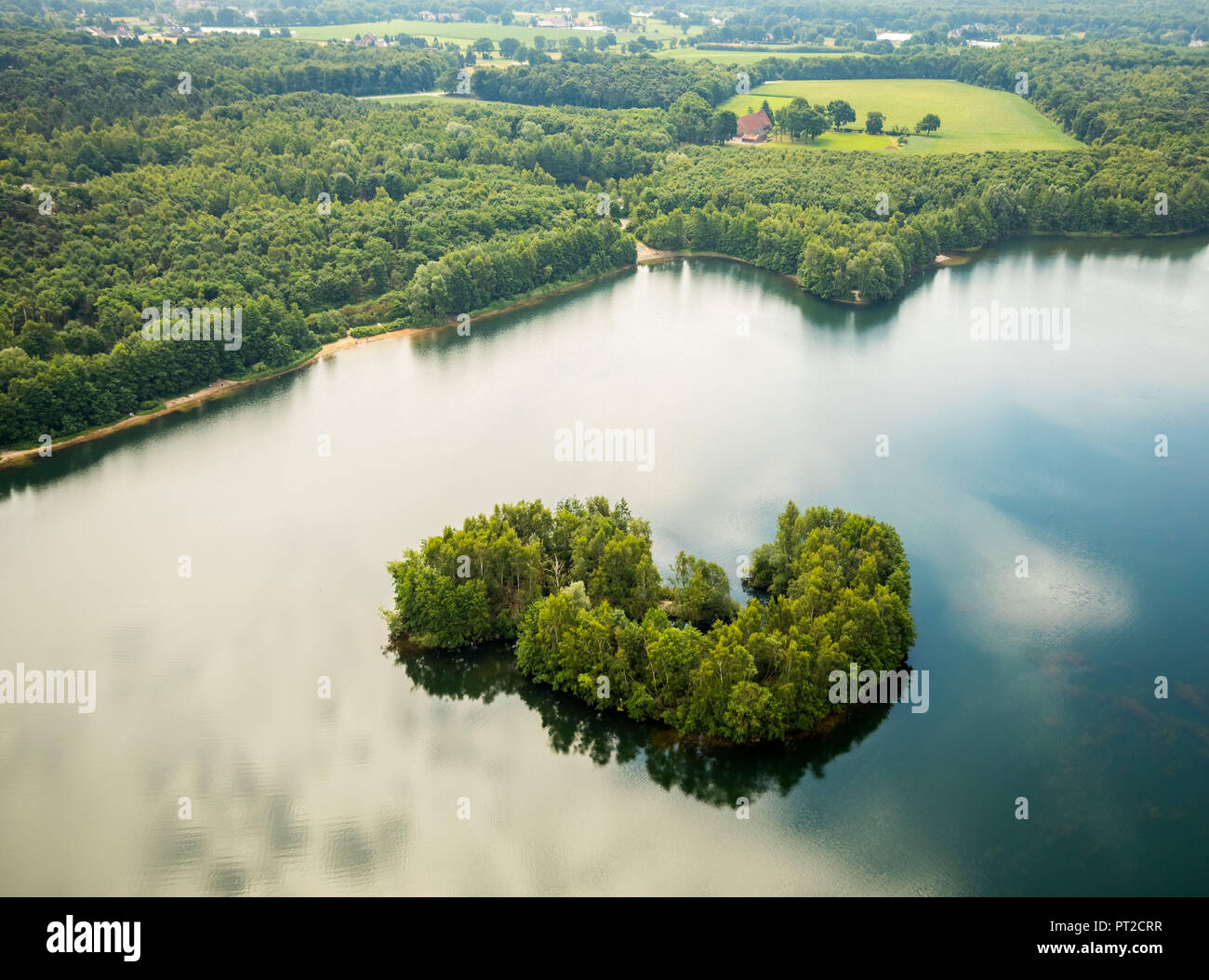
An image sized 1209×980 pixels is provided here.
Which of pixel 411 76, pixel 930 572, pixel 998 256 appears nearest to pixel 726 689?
pixel 930 572

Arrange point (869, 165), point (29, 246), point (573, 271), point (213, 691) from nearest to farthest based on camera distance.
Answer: point (213, 691) < point (29, 246) < point (573, 271) < point (869, 165)

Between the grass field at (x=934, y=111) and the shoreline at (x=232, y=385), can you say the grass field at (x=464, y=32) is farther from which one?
the shoreline at (x=232, y=385)

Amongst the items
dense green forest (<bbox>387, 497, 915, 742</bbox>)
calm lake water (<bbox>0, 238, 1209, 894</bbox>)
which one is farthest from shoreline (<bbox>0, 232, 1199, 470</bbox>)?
dense green forest (<bbox>387, 497, 915, 742</bbox>)

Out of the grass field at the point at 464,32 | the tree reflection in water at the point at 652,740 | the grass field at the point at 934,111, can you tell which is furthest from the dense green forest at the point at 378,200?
the grass field at the point at 464,32

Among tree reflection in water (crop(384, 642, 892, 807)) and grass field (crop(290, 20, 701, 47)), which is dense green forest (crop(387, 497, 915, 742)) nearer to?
tree reflection in water (crop(384, 642, 892, 807))

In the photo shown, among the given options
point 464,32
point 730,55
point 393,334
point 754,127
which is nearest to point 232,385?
point 393,334

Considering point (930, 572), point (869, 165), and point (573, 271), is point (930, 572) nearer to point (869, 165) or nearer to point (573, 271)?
point (573, 271)

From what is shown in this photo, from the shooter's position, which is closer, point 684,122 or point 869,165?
point 869,165

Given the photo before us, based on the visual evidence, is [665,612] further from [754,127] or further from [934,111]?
[934,111]
